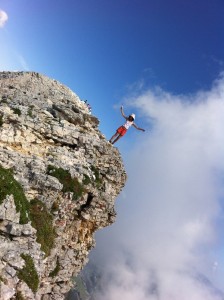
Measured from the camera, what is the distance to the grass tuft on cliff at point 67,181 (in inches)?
1531

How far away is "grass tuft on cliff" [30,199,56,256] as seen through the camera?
105 ft

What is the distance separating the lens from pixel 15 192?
31250 millimetres

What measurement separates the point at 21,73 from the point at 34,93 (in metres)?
12.3

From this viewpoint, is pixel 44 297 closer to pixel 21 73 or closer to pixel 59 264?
pixel 59 264

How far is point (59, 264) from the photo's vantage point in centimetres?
3784

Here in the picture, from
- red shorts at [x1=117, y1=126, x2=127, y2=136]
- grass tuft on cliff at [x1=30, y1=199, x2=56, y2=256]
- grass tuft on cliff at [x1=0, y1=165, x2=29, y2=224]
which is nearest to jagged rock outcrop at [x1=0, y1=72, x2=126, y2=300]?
grass tuft on cliff at [x1=30, y1=199, x2=56, y2=256]

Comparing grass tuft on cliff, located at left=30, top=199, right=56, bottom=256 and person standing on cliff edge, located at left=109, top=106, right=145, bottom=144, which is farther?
person standing on cliff edge, located at left=109, top=106, right=145, bottom=144

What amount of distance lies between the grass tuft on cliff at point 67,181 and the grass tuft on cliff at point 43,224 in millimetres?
4530

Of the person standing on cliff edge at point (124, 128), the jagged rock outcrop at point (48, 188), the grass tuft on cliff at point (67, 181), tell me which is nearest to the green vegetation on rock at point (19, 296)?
the jagged rock outcrop at point (48, 188)

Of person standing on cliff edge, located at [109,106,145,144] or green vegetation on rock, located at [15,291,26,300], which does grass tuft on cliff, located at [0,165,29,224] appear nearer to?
green vegetation on rock, located at [15,291,26,300]

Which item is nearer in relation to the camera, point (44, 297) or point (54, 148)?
point (44, 297)

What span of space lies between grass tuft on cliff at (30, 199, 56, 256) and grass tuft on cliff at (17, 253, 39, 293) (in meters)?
3.45

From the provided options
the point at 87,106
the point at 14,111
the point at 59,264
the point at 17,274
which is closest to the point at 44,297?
the point at 59,264

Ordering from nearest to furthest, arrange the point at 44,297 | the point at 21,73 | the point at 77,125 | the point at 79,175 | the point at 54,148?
the point at 44,297 < the point at 79,175 < the point at 54,148 < the point at 77,125 < the point at 21,73
